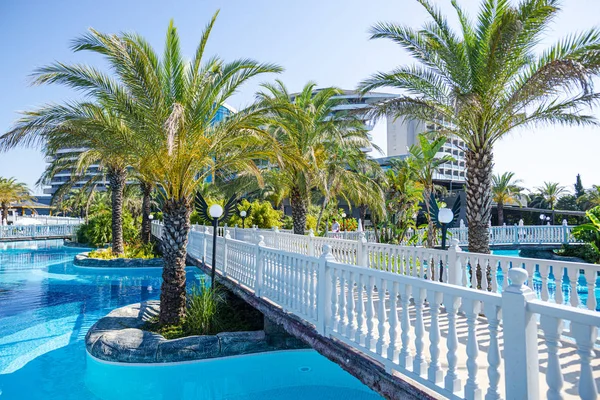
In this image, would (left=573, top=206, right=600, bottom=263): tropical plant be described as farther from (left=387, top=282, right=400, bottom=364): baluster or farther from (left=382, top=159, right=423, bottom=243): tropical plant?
(left=387, top=282, right=400, bottom=364): baluster

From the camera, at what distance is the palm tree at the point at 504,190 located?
34.7 m

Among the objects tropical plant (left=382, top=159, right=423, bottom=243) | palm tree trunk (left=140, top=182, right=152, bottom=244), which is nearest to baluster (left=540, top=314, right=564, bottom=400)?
tropical plant (left=382, top=159, right=423, bottom=243)

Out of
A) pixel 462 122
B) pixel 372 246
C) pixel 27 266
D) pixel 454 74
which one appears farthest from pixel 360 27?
pixel 27 266

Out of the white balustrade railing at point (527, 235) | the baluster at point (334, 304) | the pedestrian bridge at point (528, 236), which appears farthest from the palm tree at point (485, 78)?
the pedestrian bridge at point (528, 236)

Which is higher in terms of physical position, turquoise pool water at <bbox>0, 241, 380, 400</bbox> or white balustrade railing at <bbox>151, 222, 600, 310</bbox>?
white balustrade railing at <bbox>151, 222, 600, 310</bbox>

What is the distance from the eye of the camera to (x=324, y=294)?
507 cm

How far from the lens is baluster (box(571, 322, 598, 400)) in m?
2.20

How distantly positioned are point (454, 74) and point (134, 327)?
9.08 metres

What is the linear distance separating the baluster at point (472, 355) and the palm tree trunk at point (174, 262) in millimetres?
7094

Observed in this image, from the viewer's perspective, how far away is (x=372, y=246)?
8.42 metres

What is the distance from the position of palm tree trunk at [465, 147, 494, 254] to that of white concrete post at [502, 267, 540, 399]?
7121mm

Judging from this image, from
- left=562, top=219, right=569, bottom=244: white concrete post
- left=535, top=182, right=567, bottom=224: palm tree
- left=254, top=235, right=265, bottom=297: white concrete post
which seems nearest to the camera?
left=254, top=235, right=265, bottom=297: white concrete post

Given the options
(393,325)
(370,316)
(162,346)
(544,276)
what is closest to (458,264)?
(544,276)

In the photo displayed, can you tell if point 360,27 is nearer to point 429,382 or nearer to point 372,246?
point 372,246
